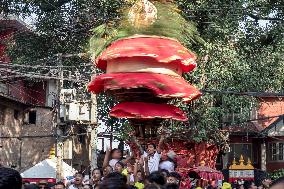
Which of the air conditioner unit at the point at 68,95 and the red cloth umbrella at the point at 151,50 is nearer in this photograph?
the red cloth umbrella at the point at 151,50

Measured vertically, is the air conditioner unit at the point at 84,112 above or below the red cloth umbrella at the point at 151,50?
below

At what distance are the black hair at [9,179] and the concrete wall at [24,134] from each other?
81.8 ft

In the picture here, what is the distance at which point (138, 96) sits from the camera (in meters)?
6.57

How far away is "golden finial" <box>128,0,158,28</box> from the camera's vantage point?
6.41 metres

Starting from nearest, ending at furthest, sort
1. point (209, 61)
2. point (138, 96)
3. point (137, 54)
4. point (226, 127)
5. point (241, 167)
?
point (137, 54) → point (138, 96) → point (209, 61) → point (226, 127) → point (241, 167)

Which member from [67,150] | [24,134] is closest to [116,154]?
[24,134]

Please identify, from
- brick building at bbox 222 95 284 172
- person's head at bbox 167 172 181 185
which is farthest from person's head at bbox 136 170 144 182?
brick building at bbox 222 95 284 172

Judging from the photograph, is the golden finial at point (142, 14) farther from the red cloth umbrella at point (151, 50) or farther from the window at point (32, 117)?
the window at point (32, 117)

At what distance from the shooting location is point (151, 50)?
6215 millimetres

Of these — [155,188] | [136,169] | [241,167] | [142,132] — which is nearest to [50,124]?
[241,167]

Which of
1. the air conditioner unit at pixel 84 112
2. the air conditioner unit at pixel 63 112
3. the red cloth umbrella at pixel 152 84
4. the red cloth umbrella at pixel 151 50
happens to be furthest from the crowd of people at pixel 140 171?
the air conditioner unit at pixel 63 112

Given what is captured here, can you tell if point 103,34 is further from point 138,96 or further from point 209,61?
point 209,61

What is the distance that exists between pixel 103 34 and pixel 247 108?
12796 millimetres

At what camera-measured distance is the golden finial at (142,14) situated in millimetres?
6414
